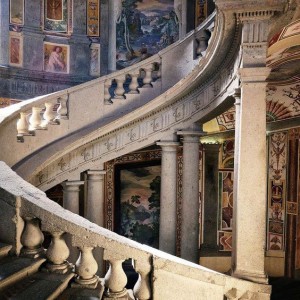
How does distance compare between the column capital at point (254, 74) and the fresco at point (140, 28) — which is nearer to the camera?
the column capital at point (254, 74)

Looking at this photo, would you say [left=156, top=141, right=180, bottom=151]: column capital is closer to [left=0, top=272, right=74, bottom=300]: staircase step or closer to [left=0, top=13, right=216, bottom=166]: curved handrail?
[left=0, top=13, right=216, bottom=166]: curved handrail

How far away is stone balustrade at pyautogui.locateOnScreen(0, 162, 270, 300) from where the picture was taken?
8.04ft

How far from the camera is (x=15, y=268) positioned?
8.04 feet

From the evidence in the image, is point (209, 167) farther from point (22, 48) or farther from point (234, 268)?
point (22, 48)

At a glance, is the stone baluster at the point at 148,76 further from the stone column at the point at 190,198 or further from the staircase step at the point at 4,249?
the staircase step at the point at 4,249

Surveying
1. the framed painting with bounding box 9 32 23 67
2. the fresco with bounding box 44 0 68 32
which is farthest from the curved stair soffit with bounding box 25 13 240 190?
the fresco with bounding box 44 0 68 32

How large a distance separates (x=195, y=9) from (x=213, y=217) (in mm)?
6142

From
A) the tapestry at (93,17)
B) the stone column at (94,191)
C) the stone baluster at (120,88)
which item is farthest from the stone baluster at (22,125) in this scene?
the tapestry at (93,17)

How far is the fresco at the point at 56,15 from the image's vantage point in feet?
37.5

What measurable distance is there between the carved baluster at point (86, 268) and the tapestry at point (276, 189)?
7.23 metres

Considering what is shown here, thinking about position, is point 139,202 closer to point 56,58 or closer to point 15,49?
point 56,58

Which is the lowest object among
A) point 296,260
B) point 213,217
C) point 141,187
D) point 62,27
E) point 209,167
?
point 296,260

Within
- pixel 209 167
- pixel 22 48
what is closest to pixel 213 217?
pixel 209 167

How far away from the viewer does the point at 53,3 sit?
37.8 feet
